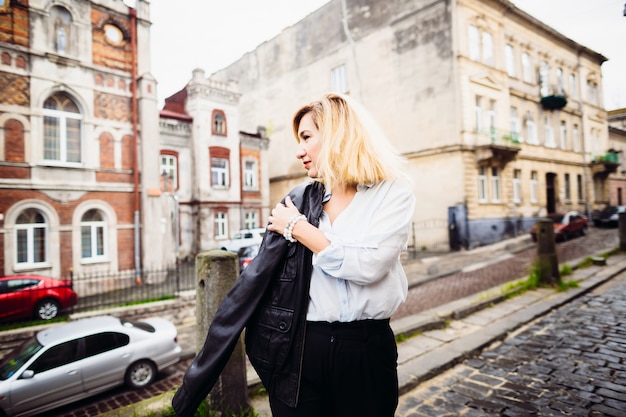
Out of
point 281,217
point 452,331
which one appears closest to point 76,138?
point 452,331

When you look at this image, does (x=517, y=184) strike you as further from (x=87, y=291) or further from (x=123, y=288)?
(x=87, y=291)

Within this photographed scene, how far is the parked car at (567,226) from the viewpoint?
18958 millimetres

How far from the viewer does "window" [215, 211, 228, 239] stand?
74.0 ft

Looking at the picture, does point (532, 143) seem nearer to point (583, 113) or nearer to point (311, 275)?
point (583, 113)

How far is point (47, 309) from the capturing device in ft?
33.7

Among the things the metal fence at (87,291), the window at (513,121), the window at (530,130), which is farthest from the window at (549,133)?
the metal fence at (87,291)

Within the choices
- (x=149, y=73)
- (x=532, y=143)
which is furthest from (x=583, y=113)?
(x=149, y=73)

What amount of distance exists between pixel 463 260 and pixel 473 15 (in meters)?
13.8

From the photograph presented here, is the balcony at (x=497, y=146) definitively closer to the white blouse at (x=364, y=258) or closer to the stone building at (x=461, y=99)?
the stone building at (x=461, y=99)

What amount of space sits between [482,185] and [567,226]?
5.11 metres

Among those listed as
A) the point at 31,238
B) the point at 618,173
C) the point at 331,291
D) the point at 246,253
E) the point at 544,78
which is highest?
the point at 544,78

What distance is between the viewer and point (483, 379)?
4.07 meters

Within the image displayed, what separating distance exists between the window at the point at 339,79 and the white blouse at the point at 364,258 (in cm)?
2319

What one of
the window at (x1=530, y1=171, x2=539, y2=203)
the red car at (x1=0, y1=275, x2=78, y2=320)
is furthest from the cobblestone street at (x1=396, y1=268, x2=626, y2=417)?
the window at (x1=530, y1=171, x2=539, y2=203)
